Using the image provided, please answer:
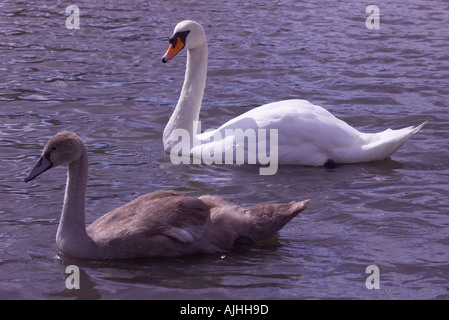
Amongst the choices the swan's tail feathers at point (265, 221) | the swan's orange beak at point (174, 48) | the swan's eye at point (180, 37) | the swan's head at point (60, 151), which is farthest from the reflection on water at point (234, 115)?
the swan's eye at point (180, 37)

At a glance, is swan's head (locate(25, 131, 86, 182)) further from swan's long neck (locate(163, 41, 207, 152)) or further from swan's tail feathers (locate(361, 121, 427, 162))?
swan's tail feathers (locate(361, 121, 427, 162))

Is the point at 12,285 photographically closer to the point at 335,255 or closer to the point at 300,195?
the point at 335,255

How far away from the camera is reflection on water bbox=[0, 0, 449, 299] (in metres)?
5.97

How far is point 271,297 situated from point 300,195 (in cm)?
216

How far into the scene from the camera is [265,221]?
21.2 feet

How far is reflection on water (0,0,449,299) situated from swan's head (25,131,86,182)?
0.54 meters

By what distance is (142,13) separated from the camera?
15594 millimetres

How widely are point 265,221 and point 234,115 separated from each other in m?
4.01

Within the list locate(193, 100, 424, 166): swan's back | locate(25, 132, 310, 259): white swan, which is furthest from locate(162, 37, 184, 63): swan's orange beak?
locate(25, 132, 310, 259): white swan

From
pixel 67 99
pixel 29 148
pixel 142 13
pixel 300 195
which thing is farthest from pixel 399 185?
pixel 142 13

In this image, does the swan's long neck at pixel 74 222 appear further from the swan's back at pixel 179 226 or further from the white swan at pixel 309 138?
the white swan at pixel 309 138

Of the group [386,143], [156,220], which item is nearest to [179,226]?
[156,220]

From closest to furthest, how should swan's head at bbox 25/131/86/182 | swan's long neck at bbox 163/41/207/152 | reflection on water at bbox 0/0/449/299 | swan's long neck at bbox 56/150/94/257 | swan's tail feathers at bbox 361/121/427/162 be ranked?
reflection on water at bbox 0/0/449/299 → swan's long neck at bbox 56/150/94/257 → swan's head at bbox 25/131/86/182 → swan's tail feathers at bbox 361/121/427/162 → swan's long neck at bbox 163/41/207/152

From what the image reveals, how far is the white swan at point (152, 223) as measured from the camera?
618 centimetres
